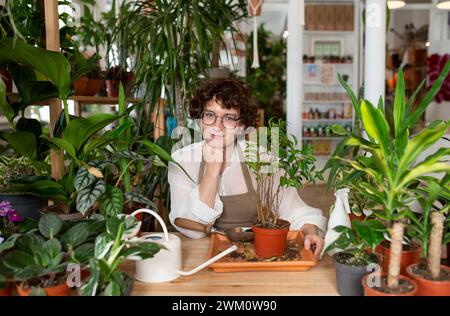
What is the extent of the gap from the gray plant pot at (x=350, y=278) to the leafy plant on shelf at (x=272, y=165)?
0.92ft

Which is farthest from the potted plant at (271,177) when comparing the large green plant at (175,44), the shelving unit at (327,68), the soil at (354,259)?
the shelving unit at (327,68)

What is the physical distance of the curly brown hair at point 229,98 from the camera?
1.68m

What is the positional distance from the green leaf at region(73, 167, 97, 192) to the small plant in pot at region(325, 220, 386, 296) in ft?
2.25

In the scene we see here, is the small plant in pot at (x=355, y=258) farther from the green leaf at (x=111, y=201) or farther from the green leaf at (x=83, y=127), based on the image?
the green leaf at (x=83, y=127)

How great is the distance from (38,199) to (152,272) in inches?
22.0

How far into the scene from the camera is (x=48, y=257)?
1008 millimetres

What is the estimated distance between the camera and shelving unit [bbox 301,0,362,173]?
697cm

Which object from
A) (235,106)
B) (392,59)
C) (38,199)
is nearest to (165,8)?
(235,106)

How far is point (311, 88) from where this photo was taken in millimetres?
7320

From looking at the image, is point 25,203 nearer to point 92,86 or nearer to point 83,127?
point 83,127

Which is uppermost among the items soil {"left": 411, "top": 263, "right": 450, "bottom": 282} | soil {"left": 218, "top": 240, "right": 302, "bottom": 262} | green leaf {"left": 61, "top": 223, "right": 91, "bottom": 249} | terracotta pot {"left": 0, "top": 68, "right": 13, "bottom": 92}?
terracotta pot {"left": 0, "top": 68, "right": 13, "bottom": 92}

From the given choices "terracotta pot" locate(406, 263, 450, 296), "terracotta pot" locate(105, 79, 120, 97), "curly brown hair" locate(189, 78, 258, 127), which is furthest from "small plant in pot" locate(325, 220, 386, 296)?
"terracotta pot" locate(105, 79, 120, 97)

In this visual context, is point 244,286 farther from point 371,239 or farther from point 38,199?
point 38,199

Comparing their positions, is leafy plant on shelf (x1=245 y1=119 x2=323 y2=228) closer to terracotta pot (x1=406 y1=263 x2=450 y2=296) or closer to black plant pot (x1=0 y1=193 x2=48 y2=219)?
terracotta pot (x1=406 y1=263 x2=450 y2=296)
